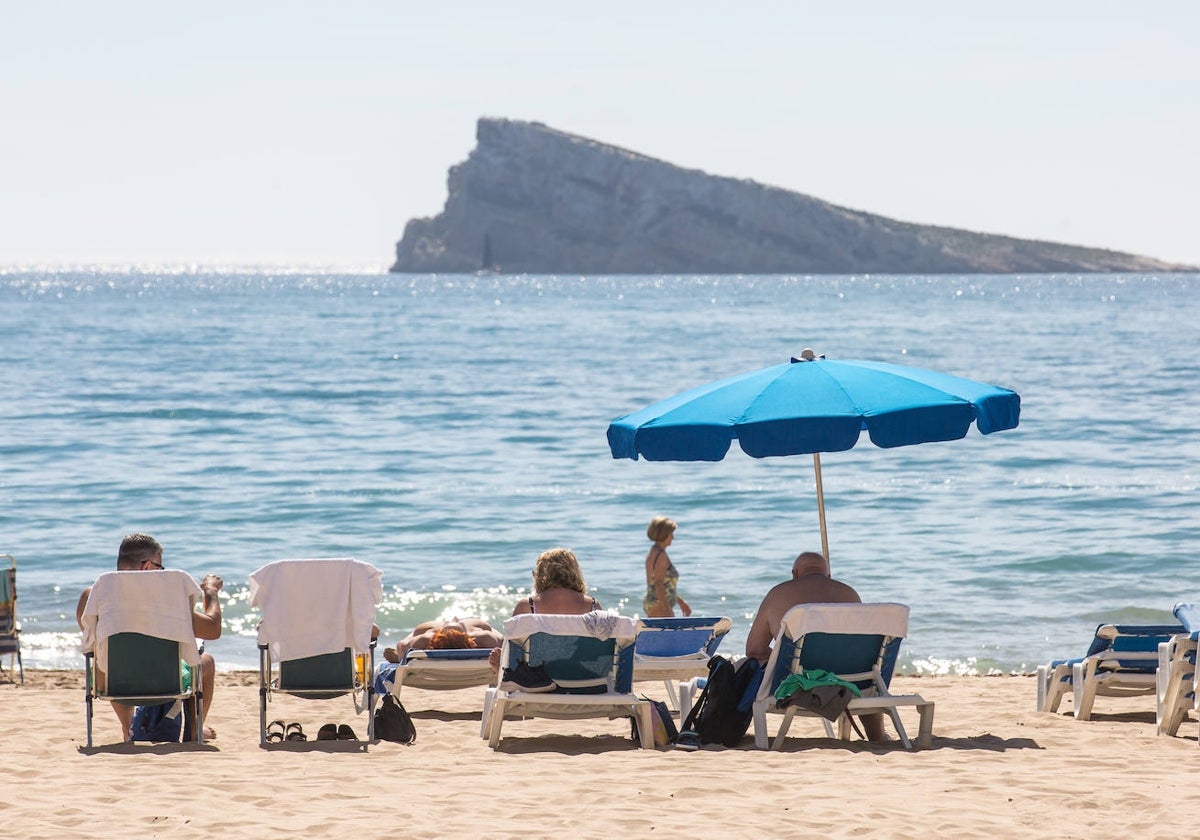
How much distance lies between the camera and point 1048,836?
4875 mm

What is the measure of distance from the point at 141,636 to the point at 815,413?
2929mm

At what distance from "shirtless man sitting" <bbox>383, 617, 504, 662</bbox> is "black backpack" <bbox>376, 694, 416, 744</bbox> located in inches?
14.9

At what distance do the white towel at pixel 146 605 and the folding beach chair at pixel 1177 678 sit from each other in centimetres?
420

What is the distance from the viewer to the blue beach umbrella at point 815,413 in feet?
20.4

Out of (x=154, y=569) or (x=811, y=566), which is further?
(x=811, y=566)

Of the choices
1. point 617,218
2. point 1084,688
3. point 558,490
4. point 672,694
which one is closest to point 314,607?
point 672,694

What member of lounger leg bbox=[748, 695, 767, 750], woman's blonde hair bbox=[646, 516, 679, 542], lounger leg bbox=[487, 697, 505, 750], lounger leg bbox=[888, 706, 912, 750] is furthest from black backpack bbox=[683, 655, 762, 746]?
woman's blonde hair bbox=[646, 516, 679, 542]

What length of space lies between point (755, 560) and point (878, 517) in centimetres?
327

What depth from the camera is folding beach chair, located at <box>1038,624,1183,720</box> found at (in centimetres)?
738

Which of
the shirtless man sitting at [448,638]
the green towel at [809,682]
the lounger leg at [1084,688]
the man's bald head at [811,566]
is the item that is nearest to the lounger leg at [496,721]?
the shirtless man sitting at [448,638]

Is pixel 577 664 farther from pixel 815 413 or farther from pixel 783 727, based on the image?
pixel 815 413

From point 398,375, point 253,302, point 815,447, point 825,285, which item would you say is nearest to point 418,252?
point 825,285

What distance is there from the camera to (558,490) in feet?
67.1

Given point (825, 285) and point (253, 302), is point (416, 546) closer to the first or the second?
point (253, 302)
